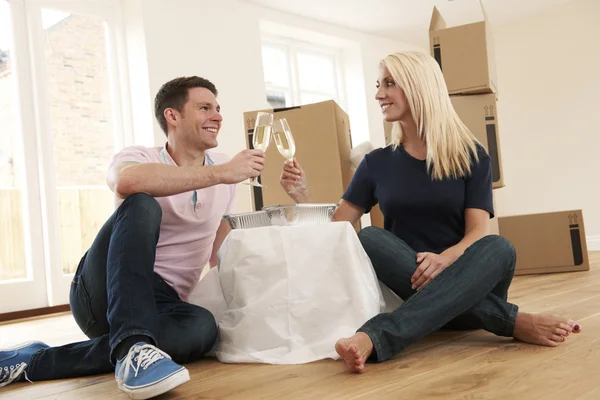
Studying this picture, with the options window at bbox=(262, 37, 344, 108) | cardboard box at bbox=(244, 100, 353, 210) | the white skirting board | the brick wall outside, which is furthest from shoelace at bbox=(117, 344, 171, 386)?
the white skirting board

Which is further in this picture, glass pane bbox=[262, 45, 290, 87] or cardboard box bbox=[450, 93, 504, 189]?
glass pane bbox=[262, 45, 290, 87]

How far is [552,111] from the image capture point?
581 centimetres

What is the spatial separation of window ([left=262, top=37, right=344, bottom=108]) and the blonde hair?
3.62 m

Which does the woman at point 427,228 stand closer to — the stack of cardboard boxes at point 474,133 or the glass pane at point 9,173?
the stack of cardboard boxes at point 474,133

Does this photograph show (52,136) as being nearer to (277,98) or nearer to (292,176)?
(277,98)

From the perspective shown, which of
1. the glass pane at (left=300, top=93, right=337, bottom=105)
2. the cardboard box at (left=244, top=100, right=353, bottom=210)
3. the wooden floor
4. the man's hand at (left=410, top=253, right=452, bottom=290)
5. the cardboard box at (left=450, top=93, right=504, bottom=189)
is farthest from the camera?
the glass pane at (left=300, top=93, right=337, bottom=105)

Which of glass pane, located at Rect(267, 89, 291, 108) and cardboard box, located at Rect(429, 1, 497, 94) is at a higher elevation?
glass pane, located at Rect(267, 89, 291, 108)

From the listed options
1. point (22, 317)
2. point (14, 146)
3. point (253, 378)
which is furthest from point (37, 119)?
point (253, 378)

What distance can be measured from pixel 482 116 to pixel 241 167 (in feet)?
6.86

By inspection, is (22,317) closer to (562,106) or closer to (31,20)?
(31,20)

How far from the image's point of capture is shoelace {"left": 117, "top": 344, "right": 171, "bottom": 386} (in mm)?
1237

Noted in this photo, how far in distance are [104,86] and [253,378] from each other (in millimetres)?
3478

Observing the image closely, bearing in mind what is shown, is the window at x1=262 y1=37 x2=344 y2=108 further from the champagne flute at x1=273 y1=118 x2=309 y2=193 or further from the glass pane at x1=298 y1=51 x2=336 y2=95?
the champagne flute at x1=273 y1=118 x2=309 y2=193

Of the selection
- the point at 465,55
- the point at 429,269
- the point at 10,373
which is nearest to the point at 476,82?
the point at 465,55
